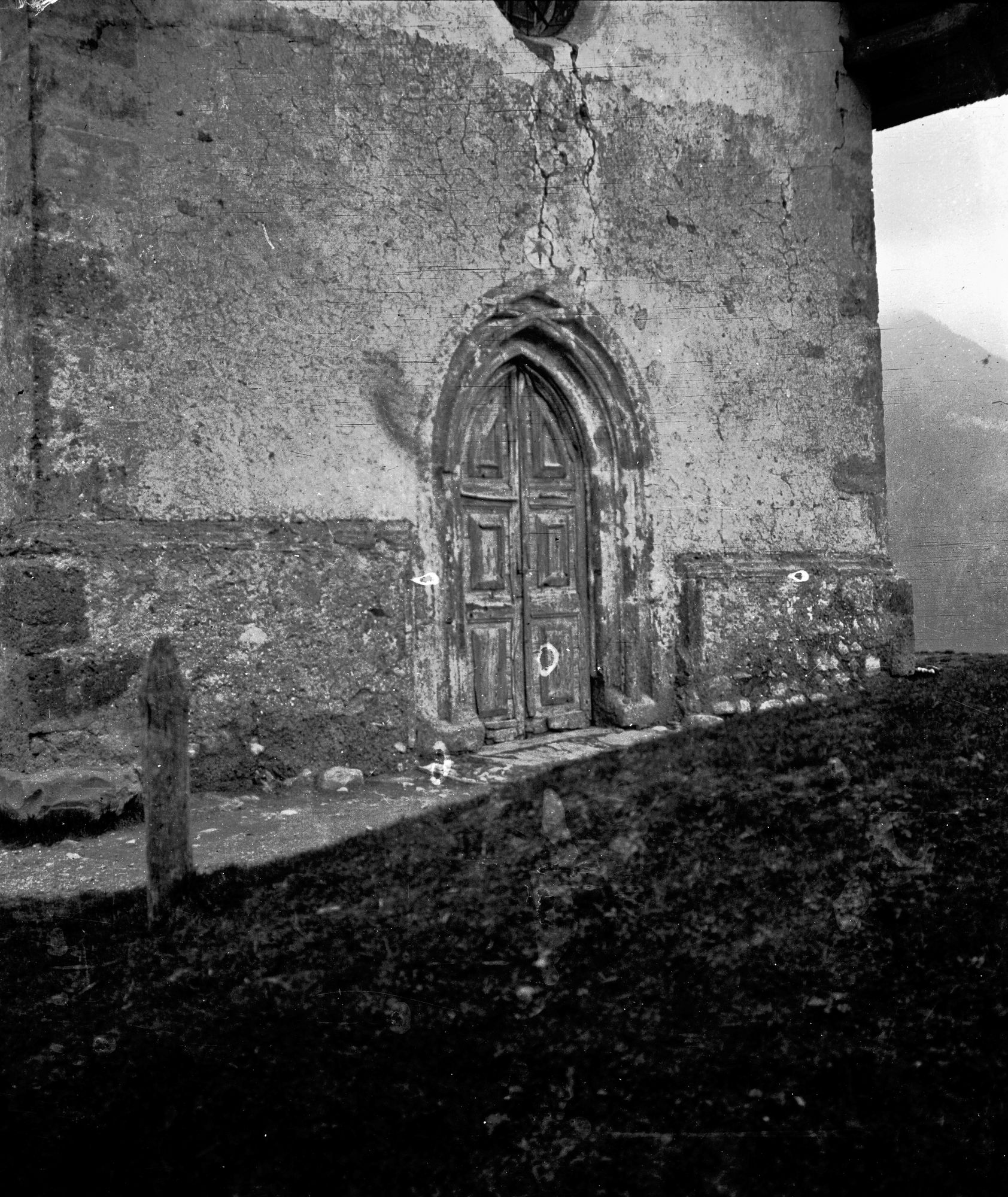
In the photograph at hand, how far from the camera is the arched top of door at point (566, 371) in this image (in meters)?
6.58

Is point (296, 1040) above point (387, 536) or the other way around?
the other way around

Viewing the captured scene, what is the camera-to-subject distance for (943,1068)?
2543mm

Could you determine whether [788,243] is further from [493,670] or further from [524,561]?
[493,670]

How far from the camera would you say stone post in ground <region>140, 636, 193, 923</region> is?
3.55 meters

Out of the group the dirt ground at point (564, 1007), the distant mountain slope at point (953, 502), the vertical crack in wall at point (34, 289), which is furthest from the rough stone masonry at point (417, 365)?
the distant mountain slope at point (953, 502)

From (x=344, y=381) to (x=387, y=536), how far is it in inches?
34.1

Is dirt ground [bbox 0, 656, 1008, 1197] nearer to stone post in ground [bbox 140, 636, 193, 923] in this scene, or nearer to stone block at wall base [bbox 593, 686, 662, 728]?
stone post in ground [bbox 140, 636, 193, 923]

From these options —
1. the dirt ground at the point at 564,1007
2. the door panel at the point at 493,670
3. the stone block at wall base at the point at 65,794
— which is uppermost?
the door panel at the point at 493,670

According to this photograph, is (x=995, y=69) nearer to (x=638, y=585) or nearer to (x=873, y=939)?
(x=638, y=585)

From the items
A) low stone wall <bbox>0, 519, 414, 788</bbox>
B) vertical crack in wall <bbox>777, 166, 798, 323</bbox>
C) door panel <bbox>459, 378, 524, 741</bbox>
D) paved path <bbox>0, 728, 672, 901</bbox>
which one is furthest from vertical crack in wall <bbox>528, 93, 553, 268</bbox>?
paved path <bbox>0, 728, 672, 901</bbox>

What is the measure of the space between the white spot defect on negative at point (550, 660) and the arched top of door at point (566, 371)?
1.19 meters

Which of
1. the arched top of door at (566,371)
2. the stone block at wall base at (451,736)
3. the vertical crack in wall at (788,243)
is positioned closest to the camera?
the stone block at wall base at (451,736)

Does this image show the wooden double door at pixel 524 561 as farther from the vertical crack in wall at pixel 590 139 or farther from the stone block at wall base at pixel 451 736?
the vertical crack in wall at pixel 590 139

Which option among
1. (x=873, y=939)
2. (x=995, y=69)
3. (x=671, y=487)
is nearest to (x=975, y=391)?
(x=995, y=69)
